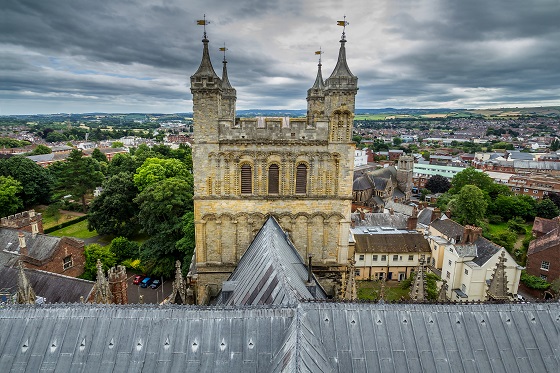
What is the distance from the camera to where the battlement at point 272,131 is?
2166 centimetres

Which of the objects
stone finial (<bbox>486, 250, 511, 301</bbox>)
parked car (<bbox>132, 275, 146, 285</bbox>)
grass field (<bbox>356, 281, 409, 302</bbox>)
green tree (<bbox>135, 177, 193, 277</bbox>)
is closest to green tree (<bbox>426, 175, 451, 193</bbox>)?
grass field (<bbox>356, 281, 409, 302</bbox>)

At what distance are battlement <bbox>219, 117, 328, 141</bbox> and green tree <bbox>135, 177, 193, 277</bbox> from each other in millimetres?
21895

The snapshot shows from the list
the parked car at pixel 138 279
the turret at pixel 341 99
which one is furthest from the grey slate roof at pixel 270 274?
the parked car at pixel 138 279

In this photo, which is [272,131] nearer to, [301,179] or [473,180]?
[301,179]

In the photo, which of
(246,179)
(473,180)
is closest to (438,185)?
(473,180)

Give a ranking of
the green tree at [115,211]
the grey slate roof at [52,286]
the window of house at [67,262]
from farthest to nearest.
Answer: the green tree at [115,211] → the window of house at [67,262] → the grey slate roof at [52,286]

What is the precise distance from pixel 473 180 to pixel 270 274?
8332cm

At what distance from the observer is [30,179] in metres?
73.6

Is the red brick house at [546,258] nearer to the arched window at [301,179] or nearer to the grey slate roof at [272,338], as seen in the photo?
the arched window at [301,179]

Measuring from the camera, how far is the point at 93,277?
40.7 metres

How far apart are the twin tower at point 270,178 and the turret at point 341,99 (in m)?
0.06

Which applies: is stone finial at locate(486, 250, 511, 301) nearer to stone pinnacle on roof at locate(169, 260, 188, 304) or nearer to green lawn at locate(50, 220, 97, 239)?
stone pinnacle on roof at locate(169, 260, 188, 304)

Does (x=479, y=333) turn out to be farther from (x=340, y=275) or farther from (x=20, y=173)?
(x=20, y=173)

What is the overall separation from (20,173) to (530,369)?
87.1m
